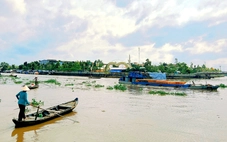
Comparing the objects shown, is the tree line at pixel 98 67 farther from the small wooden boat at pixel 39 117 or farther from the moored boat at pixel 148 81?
the small wooden boat at pixel 39 117

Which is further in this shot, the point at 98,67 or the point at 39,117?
the point at 98,67

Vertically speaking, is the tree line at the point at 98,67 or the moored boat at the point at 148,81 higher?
the tree line at the point at 98,67

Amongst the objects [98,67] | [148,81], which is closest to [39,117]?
[148,81]

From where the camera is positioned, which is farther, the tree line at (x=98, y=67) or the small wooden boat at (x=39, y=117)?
the tree line at (x=98, y=67)

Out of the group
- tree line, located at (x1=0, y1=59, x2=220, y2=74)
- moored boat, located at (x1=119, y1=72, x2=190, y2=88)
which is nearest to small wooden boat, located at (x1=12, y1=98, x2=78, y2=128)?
moored boat, located at (x1=119, y1=72, x2=190, y2=88)

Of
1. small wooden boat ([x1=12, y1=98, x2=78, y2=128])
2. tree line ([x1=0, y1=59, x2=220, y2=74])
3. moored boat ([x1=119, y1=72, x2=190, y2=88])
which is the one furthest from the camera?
tree line ([x1=0, y1=59, x2=220, y2=74])

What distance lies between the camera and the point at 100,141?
9.50 metres

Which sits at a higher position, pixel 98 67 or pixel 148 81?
pixel 98 67

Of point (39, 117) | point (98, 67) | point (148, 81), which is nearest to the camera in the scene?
point (39, 117)

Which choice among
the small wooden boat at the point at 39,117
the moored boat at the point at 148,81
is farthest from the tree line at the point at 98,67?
the small wooden boat at the point at 39,117

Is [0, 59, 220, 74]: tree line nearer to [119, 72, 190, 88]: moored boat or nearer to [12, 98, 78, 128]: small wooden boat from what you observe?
[119, 72, 190, 88]: moored boat

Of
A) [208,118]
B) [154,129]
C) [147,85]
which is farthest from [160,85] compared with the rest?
[154,129]

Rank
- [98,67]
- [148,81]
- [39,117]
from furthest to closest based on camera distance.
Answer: [98,67], [148,81], [39,117]

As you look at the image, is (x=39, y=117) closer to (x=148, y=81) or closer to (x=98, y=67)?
(x=148, y=81)
